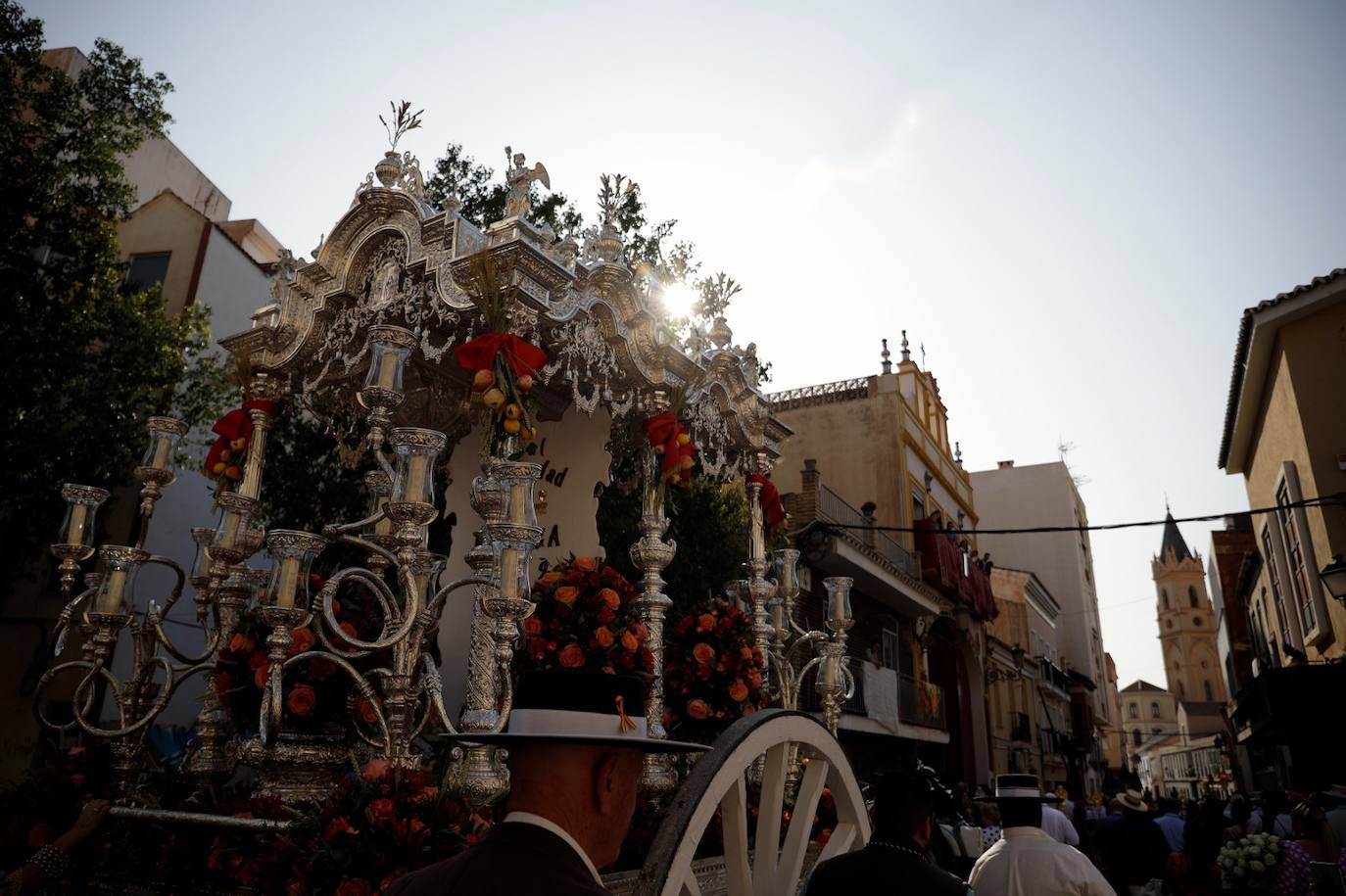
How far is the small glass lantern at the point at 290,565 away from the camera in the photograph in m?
3.95

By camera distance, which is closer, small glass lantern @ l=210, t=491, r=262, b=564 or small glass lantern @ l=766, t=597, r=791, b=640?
small glass lantern @ l=210, t=491, r=262, b=564

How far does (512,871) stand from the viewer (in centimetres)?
166

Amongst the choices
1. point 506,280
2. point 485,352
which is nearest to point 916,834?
point 485,352

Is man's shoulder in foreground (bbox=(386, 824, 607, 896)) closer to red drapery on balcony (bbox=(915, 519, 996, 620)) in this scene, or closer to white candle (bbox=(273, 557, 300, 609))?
white candle (bbox=(273, 557, 300, 609))

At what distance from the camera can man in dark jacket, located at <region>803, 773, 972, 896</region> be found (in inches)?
110

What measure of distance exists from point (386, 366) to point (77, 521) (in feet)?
7.76

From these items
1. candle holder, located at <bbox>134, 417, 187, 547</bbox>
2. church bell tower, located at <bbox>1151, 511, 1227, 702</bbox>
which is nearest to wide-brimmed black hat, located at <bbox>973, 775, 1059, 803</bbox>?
candle holder, located at <bbox>134, 417, 187, 547</bbox>

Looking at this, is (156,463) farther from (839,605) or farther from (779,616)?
(839,605)

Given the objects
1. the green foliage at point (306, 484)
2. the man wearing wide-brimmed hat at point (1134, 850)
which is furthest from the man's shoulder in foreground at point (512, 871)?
the green foliage at point (306, 484)

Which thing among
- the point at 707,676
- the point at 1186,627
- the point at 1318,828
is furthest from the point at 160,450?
the point at 1186,627

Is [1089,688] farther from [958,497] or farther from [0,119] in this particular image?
[0,119]

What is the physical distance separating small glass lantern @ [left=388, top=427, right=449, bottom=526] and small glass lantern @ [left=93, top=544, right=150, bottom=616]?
201 centimetres

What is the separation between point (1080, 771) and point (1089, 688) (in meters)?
4.78

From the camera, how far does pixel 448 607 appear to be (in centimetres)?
742
